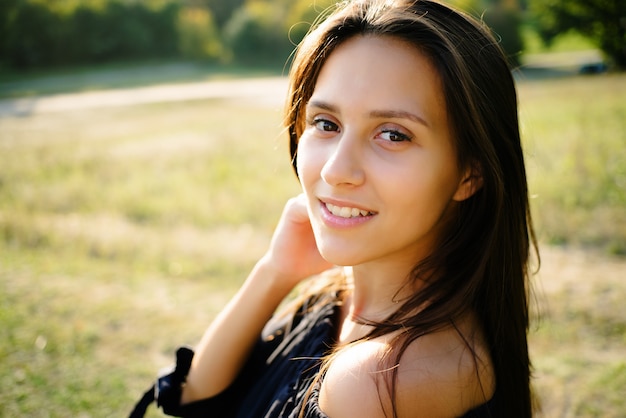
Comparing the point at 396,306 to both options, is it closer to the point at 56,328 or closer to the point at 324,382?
the point at 324,382

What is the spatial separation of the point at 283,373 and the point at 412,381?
638mm

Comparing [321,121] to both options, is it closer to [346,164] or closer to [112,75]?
[346,164]

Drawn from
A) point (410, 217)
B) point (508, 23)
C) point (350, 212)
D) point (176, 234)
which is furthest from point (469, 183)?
point (508, 23)

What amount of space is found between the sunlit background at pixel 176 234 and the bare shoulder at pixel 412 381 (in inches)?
42.5

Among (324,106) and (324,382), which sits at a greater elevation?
(324,106)

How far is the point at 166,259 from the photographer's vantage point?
4.91 meters

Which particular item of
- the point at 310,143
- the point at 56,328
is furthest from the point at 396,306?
the point at 56,328

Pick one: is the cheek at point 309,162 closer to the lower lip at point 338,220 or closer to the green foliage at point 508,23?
the lower lip at point 338,220

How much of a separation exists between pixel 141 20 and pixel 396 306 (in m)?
37.8

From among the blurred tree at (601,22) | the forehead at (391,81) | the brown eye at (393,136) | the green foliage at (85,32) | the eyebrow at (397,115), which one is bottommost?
the brown eye at (393,136)

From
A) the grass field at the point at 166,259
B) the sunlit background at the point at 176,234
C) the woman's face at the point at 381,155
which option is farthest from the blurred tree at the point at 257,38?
the woman's face at the point at 381,155

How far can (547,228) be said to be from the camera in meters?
5.16

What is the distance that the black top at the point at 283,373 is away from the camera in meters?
1.71

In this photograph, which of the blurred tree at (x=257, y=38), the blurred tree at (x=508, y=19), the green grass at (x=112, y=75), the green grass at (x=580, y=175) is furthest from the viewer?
the blurred tree at (x=257, y=38)
